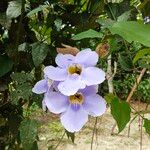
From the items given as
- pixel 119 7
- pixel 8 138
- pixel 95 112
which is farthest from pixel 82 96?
pixel 8 138

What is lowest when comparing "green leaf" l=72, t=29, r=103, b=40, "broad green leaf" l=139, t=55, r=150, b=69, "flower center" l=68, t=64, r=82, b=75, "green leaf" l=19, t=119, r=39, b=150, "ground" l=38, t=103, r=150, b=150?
"ground" l=38, t=103, r=150, b=150

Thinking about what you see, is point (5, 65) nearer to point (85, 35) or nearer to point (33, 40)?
point (33, 40)

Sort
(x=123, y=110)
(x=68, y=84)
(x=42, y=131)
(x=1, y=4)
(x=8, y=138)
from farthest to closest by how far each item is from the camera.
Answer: (x=42, y=131) < (x=8, y=138) < (x=1, y=4) < (x=123, y=110) < (x=68, y=84)

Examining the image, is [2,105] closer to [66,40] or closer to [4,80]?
[4,80]

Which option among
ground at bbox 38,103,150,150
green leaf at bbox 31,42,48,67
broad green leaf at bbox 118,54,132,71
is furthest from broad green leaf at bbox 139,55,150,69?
ground at bbox 38,103,150,150

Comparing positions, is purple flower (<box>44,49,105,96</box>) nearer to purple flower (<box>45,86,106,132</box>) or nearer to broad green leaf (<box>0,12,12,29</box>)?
purple flower (<box>45,86,106,132</box>)

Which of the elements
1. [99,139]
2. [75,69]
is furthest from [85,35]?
[99,139]
